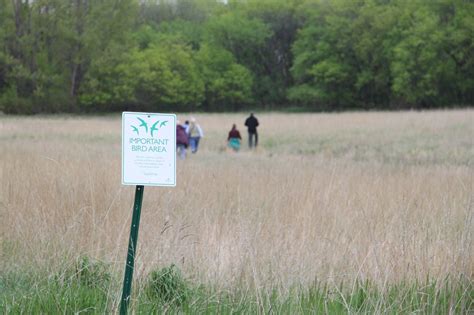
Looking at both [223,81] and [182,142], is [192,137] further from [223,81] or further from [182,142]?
[223,81]

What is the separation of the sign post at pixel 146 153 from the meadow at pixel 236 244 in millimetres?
782

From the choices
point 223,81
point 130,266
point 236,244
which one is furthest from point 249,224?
point 223,81

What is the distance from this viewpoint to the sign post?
454 cm

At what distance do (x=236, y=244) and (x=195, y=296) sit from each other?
113 cm

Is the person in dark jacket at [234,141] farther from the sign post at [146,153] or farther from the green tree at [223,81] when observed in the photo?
the green tree at [223,81]

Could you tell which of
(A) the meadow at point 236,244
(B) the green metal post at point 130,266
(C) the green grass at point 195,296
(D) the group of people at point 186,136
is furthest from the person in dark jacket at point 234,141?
(B) the green metal post at point 130,266

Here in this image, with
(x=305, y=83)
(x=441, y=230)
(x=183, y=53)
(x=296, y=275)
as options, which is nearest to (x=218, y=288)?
(x=296, y=275)

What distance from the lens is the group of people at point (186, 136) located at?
20.3 metres

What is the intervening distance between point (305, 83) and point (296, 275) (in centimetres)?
6411

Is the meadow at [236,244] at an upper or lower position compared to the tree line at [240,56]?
lower

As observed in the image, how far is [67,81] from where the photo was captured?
178ft

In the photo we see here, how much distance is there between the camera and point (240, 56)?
239 feet

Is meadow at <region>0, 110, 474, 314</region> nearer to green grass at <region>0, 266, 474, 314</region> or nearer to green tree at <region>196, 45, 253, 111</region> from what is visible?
green grass at <region>0, 266, 474, 314</region>

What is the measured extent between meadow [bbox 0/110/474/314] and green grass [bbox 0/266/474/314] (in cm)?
1
